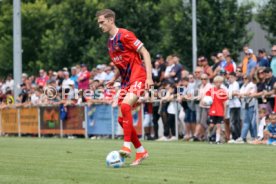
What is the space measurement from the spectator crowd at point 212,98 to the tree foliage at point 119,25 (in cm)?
Answer: 1040

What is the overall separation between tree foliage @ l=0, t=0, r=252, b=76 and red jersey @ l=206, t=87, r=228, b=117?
15270mm

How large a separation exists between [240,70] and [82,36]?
72.2 feet

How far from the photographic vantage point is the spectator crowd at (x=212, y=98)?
2177cm

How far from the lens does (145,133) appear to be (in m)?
25.5

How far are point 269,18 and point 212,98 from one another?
15.2 meters

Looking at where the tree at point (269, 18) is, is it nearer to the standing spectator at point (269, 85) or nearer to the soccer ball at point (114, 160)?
the standing spectator at point (269, 85)

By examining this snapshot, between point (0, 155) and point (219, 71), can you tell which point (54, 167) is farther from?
point (219, 71)

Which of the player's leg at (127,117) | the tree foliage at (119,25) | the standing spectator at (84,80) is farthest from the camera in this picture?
the tree foliage at (119,25)

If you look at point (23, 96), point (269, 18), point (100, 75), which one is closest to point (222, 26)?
point (269, 18)

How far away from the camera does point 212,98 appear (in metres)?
22.5

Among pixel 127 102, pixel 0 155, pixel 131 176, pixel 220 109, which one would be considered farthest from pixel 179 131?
pixel 131 176

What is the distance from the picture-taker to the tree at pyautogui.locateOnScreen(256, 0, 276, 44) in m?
36.8

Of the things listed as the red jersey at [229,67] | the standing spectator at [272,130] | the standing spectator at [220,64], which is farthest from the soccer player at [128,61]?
the red jersey at [229,67]

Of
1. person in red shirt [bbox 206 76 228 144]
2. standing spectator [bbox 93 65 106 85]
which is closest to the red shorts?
person in red shirt [bbox 206 76 228 144]
